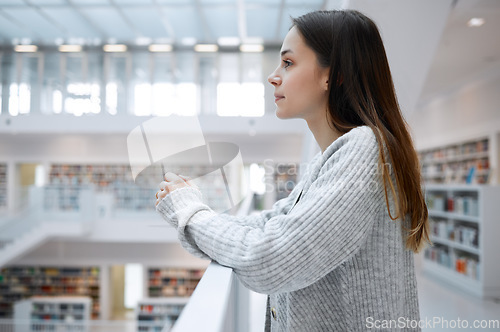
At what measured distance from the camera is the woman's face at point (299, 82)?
2.28 feet

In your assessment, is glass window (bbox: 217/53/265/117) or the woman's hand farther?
glass window (bbox: 217/53/265/117)

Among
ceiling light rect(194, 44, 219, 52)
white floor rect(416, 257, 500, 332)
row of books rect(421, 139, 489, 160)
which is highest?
ceiling light rect(194, 44, 219, 52)

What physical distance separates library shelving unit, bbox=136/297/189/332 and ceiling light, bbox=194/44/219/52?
20.3 feet

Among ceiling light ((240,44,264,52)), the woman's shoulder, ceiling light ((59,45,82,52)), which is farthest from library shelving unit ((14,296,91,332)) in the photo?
the woman's shoulder

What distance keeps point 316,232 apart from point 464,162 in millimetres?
7214

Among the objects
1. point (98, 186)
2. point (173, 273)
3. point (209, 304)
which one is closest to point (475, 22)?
point (209, 304)

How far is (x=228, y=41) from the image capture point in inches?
398

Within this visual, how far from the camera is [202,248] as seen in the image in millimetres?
627

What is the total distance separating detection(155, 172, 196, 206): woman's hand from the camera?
0.68 m

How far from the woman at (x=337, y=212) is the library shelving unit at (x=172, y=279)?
29.2ft

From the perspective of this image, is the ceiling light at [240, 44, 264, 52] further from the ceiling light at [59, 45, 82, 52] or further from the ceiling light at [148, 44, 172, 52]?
the ceiling light at [59, 45, 82, 52]

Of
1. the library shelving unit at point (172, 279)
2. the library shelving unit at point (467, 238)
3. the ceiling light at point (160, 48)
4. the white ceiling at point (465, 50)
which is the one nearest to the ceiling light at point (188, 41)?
the ceiling light at point (160, 48)

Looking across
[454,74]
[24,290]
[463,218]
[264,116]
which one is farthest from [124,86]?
[463,218]

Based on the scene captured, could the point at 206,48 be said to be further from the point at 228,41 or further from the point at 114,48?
the point at 114,48
